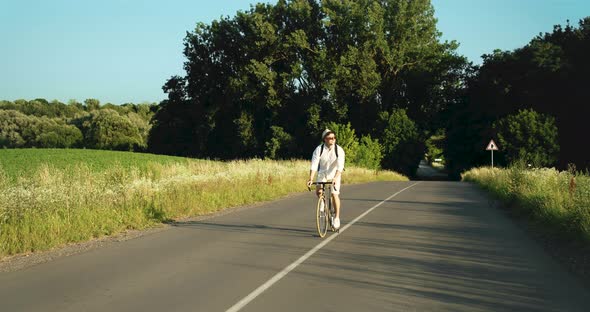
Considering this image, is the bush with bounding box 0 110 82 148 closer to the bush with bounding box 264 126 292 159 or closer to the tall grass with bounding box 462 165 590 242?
the bush with bounding box 264 126 292 159

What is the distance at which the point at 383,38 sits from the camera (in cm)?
6306

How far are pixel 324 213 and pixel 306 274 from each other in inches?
156

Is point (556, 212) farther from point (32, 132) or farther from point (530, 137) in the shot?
point (32, 132)

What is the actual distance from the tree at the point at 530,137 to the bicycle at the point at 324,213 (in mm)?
45642

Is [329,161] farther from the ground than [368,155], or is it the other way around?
[368,155]

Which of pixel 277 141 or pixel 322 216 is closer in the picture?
pixel 322 216

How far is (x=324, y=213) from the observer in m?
11.9

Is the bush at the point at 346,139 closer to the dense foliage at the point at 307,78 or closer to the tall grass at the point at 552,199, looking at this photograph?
the dense foliage at the point at 307,78

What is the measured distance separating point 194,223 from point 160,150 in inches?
2533

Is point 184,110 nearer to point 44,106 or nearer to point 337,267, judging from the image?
point 44,106

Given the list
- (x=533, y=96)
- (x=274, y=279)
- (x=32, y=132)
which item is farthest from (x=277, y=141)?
(x=274, y=279)

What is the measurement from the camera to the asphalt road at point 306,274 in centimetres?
646

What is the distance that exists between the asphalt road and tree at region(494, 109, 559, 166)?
4430 centimetres

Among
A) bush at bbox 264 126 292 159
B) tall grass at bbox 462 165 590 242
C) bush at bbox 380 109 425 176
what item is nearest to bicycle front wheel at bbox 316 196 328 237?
tall grass at bbox 462 165 590 242
